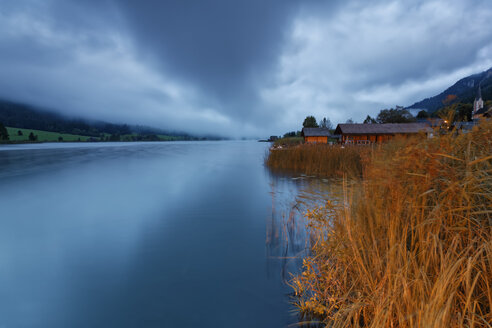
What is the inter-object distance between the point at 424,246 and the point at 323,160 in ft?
48.6

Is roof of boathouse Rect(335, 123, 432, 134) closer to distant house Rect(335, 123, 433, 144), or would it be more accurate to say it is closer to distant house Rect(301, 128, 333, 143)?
distant house Rect(335, 123, 433, 144)

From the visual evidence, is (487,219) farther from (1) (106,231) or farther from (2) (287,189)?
(2) (287,189)

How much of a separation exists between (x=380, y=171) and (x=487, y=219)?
1272 mm

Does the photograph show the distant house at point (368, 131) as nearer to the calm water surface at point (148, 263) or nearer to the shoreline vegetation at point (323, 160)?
the shoreline vegetation at point (323, 160)

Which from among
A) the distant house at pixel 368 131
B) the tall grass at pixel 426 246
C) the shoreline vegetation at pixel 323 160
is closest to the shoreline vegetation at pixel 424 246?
the tall grass at pixel 426 246

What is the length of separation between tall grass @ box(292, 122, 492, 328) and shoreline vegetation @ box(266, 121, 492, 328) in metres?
0.01

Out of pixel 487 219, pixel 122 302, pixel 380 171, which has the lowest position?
pixel 122 302

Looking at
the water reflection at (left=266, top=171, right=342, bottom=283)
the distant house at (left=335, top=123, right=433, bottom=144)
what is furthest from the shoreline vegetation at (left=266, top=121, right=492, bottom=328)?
the distant house at (left=335, top=123, right=433, bottom=144)

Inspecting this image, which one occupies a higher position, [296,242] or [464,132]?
[464,132]

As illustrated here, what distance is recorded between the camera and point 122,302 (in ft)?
15.4

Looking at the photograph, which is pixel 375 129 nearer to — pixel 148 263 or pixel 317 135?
pixel 317 135

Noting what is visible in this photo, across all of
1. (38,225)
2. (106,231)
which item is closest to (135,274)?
(106,231)

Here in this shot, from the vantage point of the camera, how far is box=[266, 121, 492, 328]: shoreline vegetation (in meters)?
2.17

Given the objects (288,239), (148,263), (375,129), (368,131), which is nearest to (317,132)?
(368,131)
